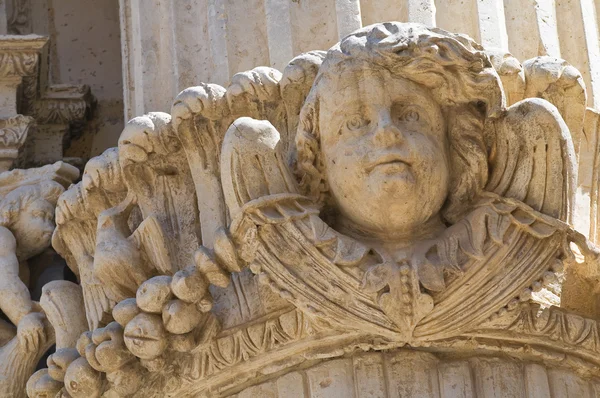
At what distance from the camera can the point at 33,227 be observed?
240 inches

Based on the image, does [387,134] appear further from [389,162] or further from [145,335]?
[145,335]

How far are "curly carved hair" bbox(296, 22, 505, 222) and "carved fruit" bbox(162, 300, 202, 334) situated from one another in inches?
19.7

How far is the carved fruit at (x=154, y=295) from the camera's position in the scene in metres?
5.06

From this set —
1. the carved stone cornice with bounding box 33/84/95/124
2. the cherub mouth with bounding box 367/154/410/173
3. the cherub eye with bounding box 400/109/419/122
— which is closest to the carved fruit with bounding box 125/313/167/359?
the cherub mouth with bounding box 367/154/410/173

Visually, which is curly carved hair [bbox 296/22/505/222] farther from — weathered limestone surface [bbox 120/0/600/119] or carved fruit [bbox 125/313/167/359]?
carved fruit [bbox 125/313/167/359]

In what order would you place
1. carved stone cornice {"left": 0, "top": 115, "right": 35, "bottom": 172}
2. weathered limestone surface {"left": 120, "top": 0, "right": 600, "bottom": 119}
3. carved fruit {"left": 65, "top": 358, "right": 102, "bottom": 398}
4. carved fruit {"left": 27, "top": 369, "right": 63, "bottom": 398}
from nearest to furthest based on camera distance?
carved fruit {"left": 65, "top": 358, "right": 102, "bottom": 398} < carved fruit {"left": 27, "top": 369, "right": 63, "bottom": 398} < weathered limestone surface {"left": 120, "top": 0, "right": 600, "bottom": 119} < carved stone cornice {"left": 0, "top": 115, "right": 35, "bottom": 172}

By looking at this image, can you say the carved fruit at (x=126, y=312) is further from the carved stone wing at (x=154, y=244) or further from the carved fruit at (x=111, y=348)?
the carved stone wing at (x=154, y=244)

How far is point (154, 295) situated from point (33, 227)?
1155mm

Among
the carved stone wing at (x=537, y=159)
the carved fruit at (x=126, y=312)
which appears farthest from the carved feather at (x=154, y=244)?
the carved stone wing at (x=537, y=159)

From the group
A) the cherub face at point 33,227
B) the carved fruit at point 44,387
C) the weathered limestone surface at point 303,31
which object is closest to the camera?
the carved fruit at point 44,387

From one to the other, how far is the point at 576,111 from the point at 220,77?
1152mm

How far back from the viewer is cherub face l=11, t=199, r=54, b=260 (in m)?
6.09

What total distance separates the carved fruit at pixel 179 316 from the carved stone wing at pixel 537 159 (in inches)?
37.4

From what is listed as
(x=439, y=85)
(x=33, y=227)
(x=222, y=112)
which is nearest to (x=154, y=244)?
(x=222, y=112)
